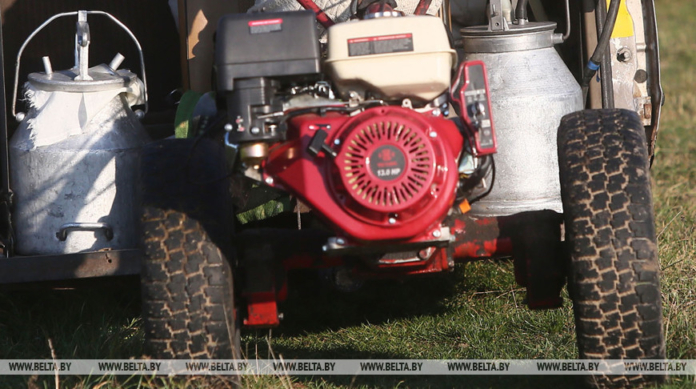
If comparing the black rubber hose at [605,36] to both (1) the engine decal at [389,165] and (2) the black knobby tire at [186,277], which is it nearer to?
(1) the engine decal at [389,165]

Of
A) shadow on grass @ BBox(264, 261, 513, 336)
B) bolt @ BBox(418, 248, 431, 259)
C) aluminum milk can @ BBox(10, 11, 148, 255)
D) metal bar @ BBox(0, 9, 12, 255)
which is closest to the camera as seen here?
bolt @ BBox(418, 248, 431, 259)

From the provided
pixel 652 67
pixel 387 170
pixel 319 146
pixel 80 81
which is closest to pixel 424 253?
pixel 387 170

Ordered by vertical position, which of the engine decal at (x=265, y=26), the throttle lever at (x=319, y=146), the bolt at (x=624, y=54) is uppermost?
the engine decal at (x=265, y=26)

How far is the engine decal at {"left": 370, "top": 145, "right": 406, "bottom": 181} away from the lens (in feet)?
8.94

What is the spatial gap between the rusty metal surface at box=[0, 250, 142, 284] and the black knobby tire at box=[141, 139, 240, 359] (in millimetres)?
518

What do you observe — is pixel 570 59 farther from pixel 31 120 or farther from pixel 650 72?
pixel 31 120

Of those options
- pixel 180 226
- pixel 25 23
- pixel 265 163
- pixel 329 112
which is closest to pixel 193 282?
pixel 180 226

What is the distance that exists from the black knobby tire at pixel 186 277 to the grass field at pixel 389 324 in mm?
210

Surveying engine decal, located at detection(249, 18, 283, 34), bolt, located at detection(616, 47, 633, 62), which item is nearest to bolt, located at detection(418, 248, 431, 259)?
engine decal, located at detection(249, 18, 283, 34)

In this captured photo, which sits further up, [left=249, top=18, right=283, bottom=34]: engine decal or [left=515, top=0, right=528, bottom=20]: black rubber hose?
[left=249, top=18, right=283, bottom=34]: engine decal

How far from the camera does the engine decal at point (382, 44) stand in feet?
9.51

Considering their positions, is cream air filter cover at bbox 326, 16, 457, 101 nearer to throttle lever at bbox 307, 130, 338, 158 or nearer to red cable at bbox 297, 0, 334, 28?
throttle lever at bbox 307, 130, 338, 158

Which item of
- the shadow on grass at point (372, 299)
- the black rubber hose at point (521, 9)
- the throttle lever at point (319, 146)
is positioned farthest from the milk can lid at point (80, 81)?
the black rubber hose at point (521, 9)

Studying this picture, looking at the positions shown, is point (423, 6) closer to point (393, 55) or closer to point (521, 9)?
point (521, 9)
